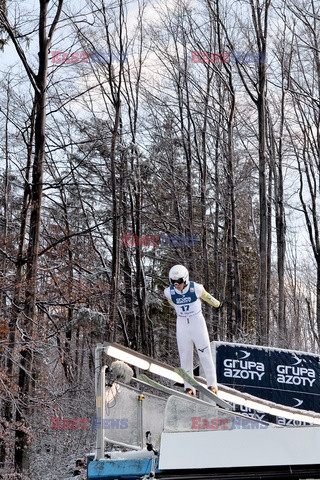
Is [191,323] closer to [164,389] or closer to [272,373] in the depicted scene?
[164,389]

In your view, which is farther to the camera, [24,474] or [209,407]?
[24,474]

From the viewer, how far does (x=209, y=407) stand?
20.3 feet

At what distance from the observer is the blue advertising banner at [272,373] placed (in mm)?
11984

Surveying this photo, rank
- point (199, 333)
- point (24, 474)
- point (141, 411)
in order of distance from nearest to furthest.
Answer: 1. point (141, 411)
2. point (199, 333)
3. point (24, 474)

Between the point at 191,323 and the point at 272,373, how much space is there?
14.3 ft

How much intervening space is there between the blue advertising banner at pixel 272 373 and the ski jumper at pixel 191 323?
131 inches

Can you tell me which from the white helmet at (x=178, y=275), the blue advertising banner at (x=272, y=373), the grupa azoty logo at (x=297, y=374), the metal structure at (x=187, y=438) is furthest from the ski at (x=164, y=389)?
the grupa azoty logo at (x=297, y=374)

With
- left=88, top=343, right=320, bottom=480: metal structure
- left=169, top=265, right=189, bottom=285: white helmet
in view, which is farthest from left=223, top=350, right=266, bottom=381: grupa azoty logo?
left=169, top=265, right=189, bottom=285: white helmet

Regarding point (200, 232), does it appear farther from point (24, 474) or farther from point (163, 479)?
point (163, 479)

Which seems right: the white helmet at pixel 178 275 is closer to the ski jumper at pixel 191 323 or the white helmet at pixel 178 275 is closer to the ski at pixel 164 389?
the ski jumper at pixel 191 323

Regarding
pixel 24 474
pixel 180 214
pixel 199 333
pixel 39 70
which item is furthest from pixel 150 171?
pixel 199 333

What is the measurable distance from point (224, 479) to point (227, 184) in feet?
86.1

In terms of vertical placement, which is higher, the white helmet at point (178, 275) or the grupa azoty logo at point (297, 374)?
the white helmet at point (178, 275)

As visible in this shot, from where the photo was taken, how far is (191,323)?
8586 mm
